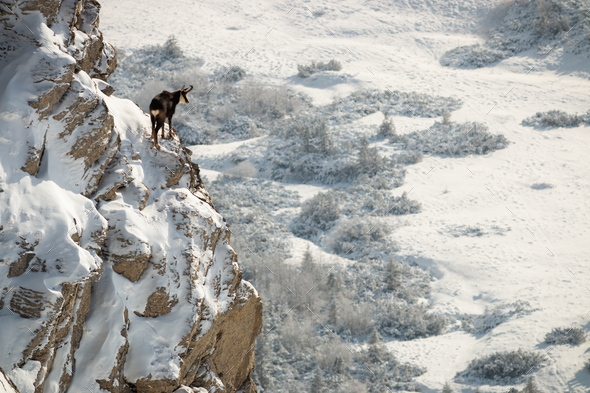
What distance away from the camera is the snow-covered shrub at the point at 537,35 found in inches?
1092

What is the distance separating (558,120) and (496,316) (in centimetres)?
1368

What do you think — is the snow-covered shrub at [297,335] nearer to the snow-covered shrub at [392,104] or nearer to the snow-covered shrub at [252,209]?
the snow-covered shrub at [252,209]

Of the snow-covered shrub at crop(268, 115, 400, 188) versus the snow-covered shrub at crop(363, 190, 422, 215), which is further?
the snow-covered shrub at crop(268, 115, 400, 188)

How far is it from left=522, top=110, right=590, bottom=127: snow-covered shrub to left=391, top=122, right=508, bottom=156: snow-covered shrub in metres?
2.55

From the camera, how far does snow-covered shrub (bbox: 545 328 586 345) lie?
10773 mm

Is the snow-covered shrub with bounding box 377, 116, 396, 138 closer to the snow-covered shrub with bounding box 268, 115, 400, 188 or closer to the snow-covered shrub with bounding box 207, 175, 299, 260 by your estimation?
the snow-covered shrub with bounding box 268, 115, 400, 188

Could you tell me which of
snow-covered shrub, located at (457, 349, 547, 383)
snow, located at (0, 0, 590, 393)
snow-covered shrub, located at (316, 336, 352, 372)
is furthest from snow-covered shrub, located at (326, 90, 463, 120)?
snow-covered shrub, located at (457, 349, 547, 383)

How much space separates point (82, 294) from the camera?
406 centimetres

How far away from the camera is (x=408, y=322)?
40.7 feet

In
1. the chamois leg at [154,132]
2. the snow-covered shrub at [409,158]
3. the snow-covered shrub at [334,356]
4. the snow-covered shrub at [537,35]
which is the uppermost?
the chamois leg at [154,132]

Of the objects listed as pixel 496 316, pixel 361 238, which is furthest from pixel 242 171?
pixel 496 316

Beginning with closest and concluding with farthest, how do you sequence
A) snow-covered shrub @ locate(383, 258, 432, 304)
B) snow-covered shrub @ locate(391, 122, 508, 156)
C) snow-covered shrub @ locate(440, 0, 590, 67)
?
snow-covered shrub @ locate(383, 258, 432, 304), snow-covered shrub @ locate(391, 122, 508, 156), snow-covered shrub @ locate(440, 0, 590, 67)

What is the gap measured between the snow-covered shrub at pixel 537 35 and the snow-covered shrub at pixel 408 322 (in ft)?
65.5

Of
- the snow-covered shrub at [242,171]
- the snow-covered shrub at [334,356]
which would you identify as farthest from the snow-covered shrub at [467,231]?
the snow-covered shrub at [242,171]
